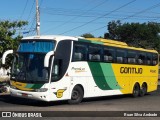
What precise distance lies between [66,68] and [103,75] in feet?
12.5

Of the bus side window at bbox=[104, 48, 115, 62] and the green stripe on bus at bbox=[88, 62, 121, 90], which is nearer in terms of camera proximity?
the green stripe on bus at bbox=[88, 62, 121, 90]

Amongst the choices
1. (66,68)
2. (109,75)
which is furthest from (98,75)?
(66,68)

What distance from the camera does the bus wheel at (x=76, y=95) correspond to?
2033 centimetres

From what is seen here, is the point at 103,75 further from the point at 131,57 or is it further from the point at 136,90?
the point at 136,90

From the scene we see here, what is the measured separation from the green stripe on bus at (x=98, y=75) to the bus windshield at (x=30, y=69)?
3342 millimetres

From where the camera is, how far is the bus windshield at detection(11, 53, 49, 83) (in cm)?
1877

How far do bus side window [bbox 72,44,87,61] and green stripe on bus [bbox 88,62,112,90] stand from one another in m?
0.70

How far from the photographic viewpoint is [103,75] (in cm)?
2286

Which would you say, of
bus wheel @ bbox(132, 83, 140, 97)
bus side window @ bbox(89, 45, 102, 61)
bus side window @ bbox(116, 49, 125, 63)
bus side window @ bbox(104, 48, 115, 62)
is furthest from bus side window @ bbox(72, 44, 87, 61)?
bus wheel @ bbox(132, 83, 140, 97)

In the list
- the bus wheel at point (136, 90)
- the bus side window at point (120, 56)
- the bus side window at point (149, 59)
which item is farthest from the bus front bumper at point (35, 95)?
the bus side window at point (149, 59)

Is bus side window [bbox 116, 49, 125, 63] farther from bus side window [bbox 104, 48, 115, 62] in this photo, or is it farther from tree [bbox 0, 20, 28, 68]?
tree [bbox 0, 20, 28, 68]

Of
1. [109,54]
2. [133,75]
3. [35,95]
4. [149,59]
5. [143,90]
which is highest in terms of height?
[109,54]

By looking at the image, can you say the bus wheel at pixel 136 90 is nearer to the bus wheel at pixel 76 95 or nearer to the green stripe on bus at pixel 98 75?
the green stripe on bus at pixel 98 75

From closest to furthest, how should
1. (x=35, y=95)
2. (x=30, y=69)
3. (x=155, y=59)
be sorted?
(x=35, y=95) < (x=30, y=69) < (x=155, y=59)
